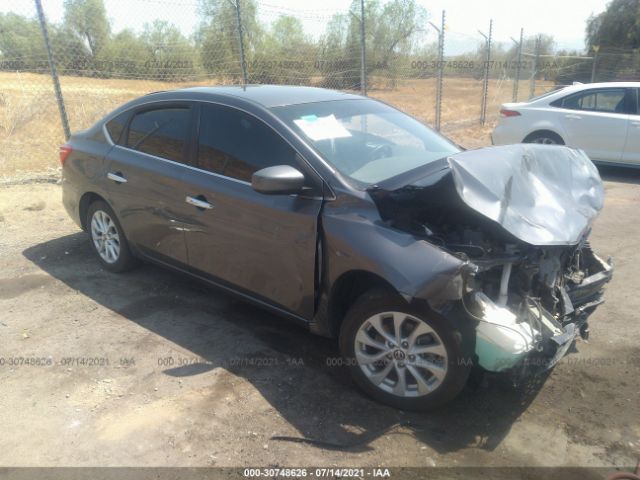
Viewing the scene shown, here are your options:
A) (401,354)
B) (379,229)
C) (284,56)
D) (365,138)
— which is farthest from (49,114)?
(401,354)

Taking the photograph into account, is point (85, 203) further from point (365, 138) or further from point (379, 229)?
point (379, 229)

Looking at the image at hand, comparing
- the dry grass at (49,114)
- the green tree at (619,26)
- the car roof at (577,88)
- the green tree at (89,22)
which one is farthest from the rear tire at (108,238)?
the green tree at (619,26)

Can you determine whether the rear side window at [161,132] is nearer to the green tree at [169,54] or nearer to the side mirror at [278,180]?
the side mirror at [278,180]

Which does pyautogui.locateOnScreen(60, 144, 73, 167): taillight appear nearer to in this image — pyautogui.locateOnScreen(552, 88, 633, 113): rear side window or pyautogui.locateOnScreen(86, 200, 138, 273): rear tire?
pyautogui.locateOnScreen(86, 200, 138, 273): rear tire

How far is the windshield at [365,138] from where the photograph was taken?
347cm

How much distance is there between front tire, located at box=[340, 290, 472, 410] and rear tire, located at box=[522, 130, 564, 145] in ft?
23.7

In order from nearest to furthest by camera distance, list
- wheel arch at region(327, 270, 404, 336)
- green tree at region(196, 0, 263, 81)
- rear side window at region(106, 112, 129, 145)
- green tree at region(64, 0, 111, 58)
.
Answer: wheel arch at region(327, 270, 404, 336) → rear side window at region(106, 112, 129, 145) → green tree at region(196, 0, 263, 81) → green tree at region(64, 0, 111, 58)

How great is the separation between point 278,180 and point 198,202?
97cm

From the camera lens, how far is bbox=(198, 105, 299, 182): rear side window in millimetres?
3516

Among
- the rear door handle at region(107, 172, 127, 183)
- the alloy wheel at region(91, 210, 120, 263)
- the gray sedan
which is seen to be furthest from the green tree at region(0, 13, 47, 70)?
the gray sedan

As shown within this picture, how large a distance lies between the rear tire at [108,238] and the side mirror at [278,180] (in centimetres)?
217

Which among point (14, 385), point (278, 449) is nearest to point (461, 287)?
point (278, 449)

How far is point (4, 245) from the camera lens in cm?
584

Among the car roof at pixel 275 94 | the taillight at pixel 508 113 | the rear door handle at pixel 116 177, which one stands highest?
the car roof at pixel 275 94
